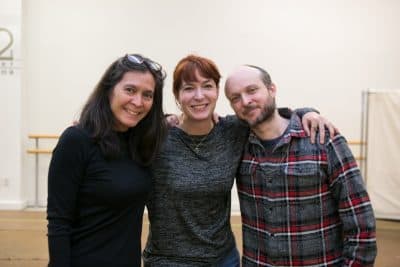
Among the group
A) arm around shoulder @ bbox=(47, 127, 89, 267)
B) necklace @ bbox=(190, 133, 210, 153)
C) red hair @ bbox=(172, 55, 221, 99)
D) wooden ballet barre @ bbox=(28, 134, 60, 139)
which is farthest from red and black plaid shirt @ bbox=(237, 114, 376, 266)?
wooden ballet barre @ bbox=(28, 134, 60, 139)

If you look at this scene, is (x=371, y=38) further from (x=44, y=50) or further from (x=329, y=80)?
(x=44, y=50)

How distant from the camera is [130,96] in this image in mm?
1504

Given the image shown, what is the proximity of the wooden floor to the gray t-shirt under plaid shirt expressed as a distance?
2.31 metres

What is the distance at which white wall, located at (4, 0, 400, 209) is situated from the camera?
18.5 ft

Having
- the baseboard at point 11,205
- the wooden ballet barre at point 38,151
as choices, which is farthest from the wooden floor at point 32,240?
the wooden ballet barre at point 38,151

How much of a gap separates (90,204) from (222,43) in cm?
454

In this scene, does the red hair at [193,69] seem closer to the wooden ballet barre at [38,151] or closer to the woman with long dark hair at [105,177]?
the woman with long dark hair at [105,177]

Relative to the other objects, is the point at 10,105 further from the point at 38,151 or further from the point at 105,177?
the point at 105,177

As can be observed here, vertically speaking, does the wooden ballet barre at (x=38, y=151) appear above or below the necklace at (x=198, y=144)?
below

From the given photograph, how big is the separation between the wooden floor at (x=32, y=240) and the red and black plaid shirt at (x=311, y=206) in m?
2.42

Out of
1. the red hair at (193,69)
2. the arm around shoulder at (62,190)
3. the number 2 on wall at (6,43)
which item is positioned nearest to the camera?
the arm around shoulder at (62,190)

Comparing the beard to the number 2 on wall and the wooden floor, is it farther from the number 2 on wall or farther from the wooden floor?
the number 2 on wall

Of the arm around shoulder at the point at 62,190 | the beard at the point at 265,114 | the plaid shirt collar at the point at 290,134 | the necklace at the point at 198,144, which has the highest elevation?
the beard at the point at 265,114

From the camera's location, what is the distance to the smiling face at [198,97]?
176 centimetres
